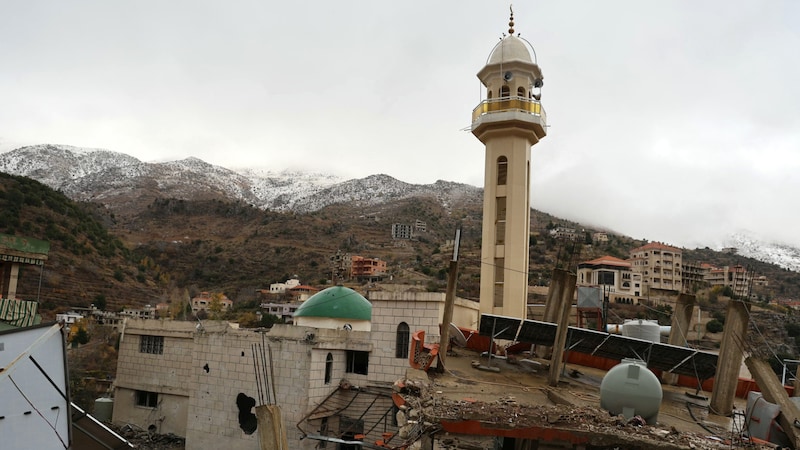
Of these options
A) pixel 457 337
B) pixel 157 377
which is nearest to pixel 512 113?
pixel 457 337

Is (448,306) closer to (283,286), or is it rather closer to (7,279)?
(7,279)

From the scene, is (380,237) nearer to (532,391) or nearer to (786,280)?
(786,280)

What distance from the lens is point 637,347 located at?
679 inches

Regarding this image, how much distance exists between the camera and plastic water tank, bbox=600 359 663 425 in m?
12.0

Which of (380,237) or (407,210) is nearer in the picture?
(380,237)

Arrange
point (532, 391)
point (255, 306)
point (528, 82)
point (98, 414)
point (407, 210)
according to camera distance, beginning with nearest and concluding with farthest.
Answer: point (532, 391), point (528, 82), point (98, 414), point (255, 306), point (407, 210)

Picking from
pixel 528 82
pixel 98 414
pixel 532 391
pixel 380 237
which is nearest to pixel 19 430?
pixel 532 391

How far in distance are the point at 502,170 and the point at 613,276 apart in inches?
2530

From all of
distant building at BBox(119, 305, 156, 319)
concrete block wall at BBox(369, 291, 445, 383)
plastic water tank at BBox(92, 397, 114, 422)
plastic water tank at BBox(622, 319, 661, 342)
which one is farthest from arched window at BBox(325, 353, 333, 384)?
distant building at BBox(119, 305, 156, 319)

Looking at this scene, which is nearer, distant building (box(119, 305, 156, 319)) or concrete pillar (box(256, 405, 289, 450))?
concrete pillar (box(256, 405, 289, 450))

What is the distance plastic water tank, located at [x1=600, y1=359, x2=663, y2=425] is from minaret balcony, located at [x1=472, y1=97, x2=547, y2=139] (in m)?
13.1

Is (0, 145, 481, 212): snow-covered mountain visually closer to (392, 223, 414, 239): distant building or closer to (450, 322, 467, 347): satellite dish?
(392, 223, 414, 239): distant building

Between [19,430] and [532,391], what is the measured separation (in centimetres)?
1099

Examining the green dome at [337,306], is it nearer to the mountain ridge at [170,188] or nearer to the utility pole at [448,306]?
the utility pole at [448,306]
